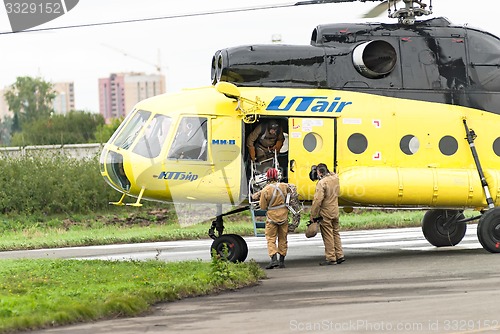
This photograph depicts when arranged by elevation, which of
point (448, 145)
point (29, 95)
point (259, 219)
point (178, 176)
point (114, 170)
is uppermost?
point (29, 95)

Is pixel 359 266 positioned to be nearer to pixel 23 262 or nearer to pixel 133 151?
pixel 133 151

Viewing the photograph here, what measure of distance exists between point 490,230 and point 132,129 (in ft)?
22.2

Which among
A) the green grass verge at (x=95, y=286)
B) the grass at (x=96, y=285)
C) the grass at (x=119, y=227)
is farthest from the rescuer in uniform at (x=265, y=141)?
the grass at (x=119, y=227)

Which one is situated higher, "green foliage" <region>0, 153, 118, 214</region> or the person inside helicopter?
the person inside helicopter

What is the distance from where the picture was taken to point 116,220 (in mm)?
30812

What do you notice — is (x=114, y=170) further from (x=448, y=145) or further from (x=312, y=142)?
(x=448, y=145)

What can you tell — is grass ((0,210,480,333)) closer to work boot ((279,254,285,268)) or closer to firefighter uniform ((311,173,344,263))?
work boot ((279,254,285,268))

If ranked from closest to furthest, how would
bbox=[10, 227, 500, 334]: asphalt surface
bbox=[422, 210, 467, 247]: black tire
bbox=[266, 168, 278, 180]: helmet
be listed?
bbox=[10, 227, 500, 334]: asphalt surface < bbox=[266, 168, 278, 180]: helmet < bbox=[422, 210, 467, 247]: black tire

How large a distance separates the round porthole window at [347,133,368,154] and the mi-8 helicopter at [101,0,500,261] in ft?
0.08

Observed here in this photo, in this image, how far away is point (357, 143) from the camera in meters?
17.5

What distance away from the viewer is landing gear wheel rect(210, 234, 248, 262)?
16922mm

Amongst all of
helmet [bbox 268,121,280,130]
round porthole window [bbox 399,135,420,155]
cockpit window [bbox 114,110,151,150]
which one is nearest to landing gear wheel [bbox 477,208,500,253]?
round porthole window [bbox 399,135,420,155]

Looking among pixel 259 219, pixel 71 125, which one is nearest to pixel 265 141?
pixel 259 219

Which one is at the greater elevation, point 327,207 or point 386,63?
point 386,63
